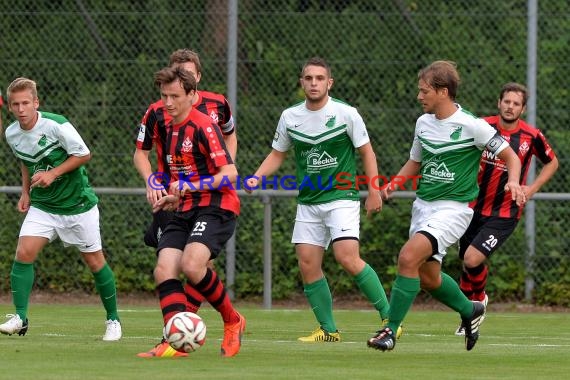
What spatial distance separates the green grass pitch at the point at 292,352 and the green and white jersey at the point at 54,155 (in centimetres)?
100

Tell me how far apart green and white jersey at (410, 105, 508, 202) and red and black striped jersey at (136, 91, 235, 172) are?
5.03 feet

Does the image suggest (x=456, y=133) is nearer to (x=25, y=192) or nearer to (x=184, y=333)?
(x=184, y=333)

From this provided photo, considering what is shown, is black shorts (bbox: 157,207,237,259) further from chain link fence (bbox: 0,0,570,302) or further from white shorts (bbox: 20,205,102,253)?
chain link fence (bbox: 0,0,570,302)

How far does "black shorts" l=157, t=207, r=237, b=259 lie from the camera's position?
26.5 ft

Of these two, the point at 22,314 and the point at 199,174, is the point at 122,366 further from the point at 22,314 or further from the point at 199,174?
the point at 22,314

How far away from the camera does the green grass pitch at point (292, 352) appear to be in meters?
7.10

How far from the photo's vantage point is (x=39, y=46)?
1478cm

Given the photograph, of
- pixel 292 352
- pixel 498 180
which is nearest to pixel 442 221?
pixel 292 352

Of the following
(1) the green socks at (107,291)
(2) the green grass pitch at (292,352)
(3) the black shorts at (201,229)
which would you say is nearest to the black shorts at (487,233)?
(2) the green grass pitch at (292,352)

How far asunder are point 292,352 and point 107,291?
1936mm

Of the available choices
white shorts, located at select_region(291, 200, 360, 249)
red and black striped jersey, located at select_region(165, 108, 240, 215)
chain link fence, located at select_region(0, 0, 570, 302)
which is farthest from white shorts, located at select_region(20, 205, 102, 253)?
chain link fence, located at select_region(0, 0, 570, 302)

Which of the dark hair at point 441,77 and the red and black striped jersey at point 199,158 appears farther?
the dark hair at point 441,77

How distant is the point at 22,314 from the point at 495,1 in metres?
7.14

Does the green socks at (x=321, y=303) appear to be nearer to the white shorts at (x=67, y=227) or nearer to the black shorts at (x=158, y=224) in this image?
the black shorts at (x=158, y=224)
